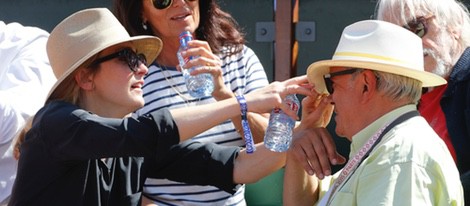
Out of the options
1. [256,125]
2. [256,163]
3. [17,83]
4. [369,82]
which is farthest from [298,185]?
[17,83]

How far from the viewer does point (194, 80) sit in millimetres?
3053

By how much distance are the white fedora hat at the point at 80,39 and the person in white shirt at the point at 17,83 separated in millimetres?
824

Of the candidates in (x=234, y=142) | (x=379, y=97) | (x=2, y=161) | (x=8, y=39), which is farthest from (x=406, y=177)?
(x=8, y=39)

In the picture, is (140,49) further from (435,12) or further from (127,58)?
(435,12)

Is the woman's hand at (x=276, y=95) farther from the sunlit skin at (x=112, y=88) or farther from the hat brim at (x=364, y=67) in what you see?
the sunlit skin at (x=112, y=88)

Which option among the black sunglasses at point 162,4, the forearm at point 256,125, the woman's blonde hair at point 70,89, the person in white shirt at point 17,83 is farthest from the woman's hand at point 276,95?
the person in white shirt at point 17,83

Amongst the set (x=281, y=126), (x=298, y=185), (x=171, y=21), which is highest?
(x=171, y=21)

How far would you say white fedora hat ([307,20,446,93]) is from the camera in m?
2.55

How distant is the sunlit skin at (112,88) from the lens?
2.83 metres

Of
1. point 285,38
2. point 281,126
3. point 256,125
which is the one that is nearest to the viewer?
point 281,126

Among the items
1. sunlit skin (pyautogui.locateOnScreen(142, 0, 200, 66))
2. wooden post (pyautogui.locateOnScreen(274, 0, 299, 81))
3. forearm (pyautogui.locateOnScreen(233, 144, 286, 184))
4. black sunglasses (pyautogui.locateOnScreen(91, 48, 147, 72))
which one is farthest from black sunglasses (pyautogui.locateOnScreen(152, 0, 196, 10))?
wooden post (pyautogui.locateOnScreen(274, 0, 299, 81))

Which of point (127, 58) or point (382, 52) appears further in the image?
point (127, 58)

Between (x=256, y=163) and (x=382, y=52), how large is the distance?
71cm

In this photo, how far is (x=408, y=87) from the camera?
8.51ft
